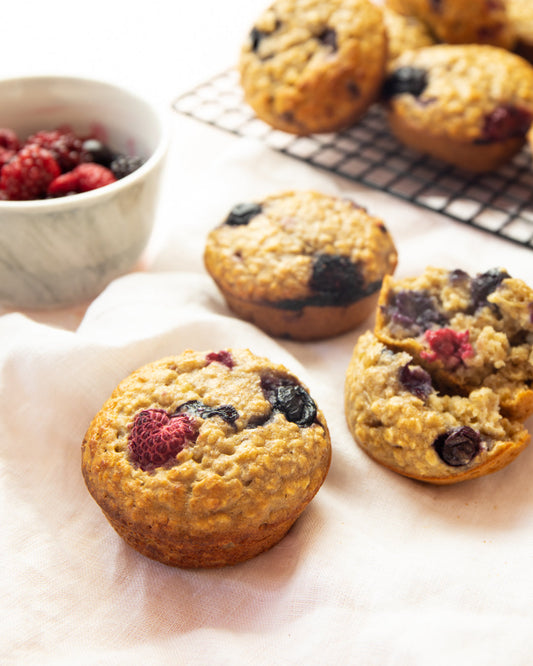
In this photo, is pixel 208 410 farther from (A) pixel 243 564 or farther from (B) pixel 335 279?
(B) pixel 335 279

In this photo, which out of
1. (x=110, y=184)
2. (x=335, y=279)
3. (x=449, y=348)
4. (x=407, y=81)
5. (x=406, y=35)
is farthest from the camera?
(x=406, y=35)

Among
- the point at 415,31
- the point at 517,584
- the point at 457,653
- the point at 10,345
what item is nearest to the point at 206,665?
the point at 457,653

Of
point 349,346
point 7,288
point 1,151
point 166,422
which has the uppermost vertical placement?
point 1,151

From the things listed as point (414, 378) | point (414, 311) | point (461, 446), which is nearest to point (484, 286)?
point (414, 311)

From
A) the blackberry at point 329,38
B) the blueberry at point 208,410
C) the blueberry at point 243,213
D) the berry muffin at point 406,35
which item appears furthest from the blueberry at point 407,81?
the blueberry at point 208,410

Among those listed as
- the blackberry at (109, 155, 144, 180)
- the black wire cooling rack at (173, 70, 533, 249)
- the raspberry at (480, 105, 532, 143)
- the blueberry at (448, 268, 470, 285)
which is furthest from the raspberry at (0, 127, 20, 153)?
the raspberry at (480, 105, 532, 143)

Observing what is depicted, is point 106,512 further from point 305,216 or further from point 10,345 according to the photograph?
point 305,216

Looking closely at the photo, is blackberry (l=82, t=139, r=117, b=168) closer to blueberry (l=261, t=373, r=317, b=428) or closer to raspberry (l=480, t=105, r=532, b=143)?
blueberry (l=261, t=373, r=317, b=428)
